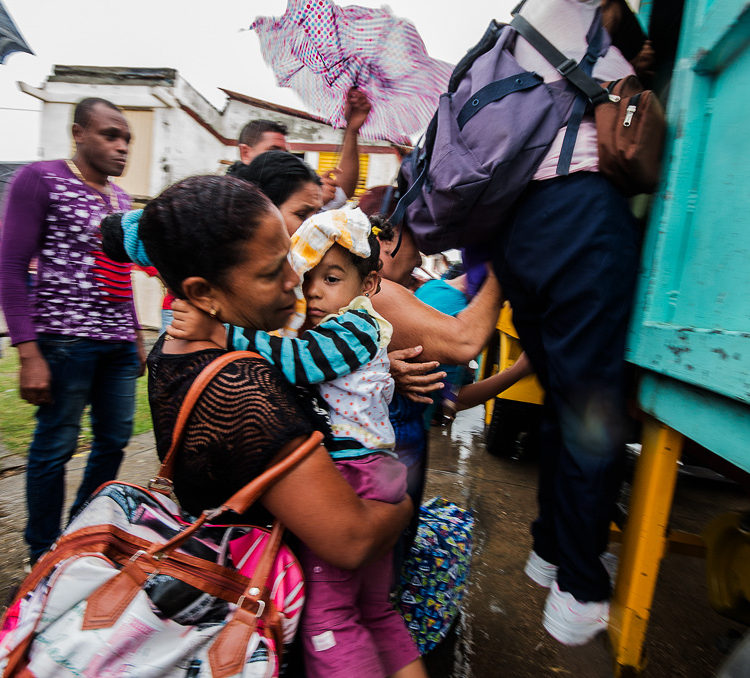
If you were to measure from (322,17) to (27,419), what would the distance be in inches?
174

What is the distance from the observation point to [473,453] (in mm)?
4184

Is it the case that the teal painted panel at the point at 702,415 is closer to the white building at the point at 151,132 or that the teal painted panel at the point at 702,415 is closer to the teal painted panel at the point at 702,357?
the teal painted panel at the point at 702,357

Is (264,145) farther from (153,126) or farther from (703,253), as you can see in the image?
(153,126)

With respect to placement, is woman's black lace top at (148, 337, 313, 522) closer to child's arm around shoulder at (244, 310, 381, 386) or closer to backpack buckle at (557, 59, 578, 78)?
child's arm around shoulder at (244, 310, 381, 386)

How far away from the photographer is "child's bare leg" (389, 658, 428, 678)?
1.32 metres

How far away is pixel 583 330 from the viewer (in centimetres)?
137

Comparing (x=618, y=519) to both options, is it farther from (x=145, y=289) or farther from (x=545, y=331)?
(x=145, y=289)

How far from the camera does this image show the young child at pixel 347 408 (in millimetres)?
1126

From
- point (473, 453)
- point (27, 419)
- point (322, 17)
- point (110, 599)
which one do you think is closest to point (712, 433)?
point (110, 599)

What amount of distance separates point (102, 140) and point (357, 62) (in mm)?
1300

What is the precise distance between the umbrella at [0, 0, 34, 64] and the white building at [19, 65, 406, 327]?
25.0 feet

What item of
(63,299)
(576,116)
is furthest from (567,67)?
(63,299)

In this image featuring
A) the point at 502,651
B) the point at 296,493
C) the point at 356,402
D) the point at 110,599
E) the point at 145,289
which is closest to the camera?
the point at 110,599

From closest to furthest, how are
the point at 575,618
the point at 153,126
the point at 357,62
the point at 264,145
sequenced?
1. the point at 575,618
2. the point at 357,62
3. the point at 264,145
4. the point at 153,126
